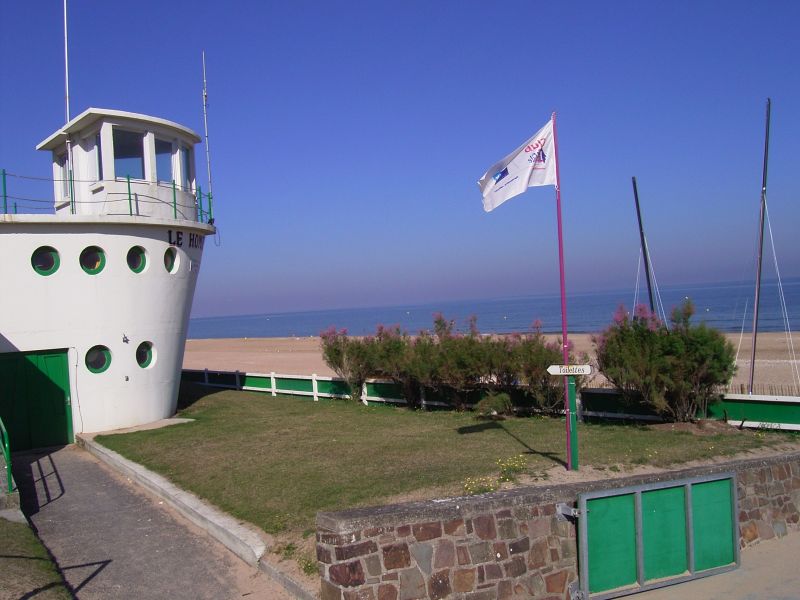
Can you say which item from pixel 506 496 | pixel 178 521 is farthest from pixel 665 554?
pixel 178 521

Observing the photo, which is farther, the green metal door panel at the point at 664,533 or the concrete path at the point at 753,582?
the green metal door panel at the point at 664,533

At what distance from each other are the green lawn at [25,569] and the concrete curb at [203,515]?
5.72 feet

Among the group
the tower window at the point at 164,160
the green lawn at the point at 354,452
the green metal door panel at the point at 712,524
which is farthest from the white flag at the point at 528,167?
the tower window at the point at 164,160

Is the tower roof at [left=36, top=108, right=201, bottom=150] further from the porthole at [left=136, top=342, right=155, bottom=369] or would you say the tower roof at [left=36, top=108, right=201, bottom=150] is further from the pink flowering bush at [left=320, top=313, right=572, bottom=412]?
the pink flowering bush at [left=320, top=313, right=572, bottom=412]

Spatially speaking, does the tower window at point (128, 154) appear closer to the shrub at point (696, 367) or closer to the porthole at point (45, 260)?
the porthole at point (45, 260)

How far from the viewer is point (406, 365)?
17.5m

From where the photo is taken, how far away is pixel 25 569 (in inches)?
265

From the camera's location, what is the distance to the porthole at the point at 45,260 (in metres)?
14.3

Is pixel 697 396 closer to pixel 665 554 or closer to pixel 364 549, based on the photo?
pixel 665 554

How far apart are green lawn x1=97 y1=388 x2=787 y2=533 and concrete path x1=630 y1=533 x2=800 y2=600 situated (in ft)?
6.73

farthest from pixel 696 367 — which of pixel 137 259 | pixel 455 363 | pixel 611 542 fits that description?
pixel 137 259

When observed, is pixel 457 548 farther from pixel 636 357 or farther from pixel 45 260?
pixel 45 260

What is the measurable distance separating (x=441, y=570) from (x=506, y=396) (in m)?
9.30

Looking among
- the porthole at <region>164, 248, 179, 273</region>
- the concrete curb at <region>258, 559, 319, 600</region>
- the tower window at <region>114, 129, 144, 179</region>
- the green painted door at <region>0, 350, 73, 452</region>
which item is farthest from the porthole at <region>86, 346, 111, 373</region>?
the concrete curb at <region>258, 559, 319, 600</region>
